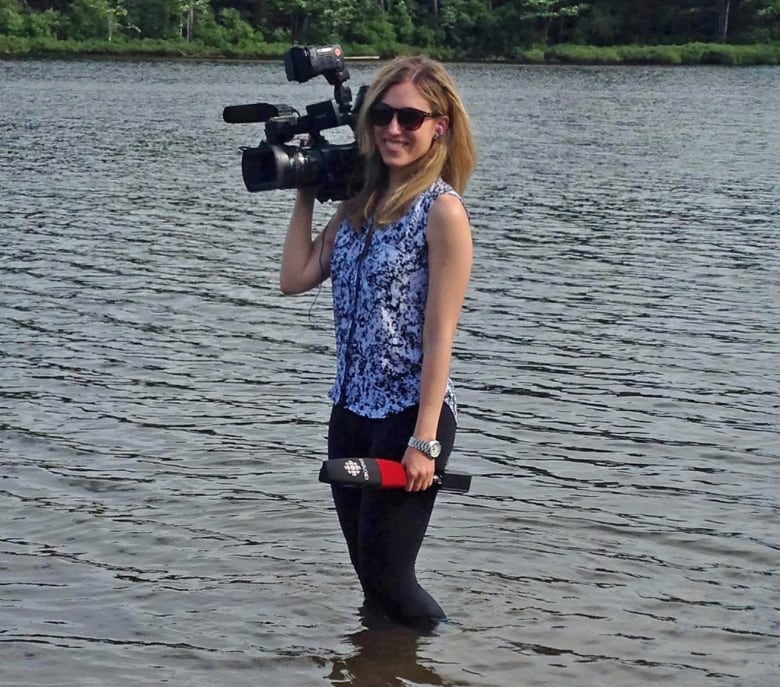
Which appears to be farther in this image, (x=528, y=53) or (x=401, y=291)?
(x=528, y=53)

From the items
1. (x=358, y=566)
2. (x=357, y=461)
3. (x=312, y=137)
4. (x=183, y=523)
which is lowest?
(x=183, y=523)

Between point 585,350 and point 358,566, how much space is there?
7375mm

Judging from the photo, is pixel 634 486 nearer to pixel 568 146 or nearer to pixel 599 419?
pixel 599 419

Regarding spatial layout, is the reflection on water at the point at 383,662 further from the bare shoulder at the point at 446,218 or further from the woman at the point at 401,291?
the bare shoulder at the point at 446,218

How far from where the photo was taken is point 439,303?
4809 mm

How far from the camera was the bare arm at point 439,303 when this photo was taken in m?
4.78

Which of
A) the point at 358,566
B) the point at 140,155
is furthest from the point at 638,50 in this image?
the point at 358,566

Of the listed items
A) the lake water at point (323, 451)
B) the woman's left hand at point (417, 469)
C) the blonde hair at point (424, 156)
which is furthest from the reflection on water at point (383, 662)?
the blonde hair at point (424, 156)

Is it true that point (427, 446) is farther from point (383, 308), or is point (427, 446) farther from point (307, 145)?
point (307, 145)

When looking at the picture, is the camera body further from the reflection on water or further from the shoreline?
the shoreline

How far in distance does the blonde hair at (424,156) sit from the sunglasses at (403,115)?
39 millimetres

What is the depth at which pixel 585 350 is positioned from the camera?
40.8 feet

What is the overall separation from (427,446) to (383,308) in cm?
49

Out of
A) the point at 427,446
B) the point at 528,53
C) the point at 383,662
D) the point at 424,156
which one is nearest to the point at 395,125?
the point at 424,156
